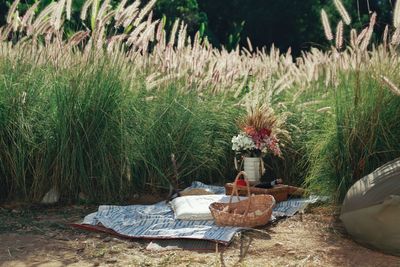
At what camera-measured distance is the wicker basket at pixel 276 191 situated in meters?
5.35

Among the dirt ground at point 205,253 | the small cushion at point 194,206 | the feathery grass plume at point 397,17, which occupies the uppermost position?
the feathery grass plume at point 397,17

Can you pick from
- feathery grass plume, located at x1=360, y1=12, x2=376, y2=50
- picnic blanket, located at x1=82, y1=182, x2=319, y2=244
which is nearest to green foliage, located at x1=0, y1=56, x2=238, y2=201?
picnic blanket, located at x1=82, y1=182, x2=319, y2=244

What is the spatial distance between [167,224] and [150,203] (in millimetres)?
1099

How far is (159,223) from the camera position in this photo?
15.0ft

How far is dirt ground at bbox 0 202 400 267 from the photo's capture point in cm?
377

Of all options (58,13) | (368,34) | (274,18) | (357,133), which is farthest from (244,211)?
(274,18)

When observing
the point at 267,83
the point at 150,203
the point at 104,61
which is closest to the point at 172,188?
the point at 150,203

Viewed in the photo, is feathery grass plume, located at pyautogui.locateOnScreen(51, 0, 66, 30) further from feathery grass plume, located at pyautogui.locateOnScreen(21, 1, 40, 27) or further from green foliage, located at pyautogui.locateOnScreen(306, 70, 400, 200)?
green foliage, located at pyautogui.locateOnScreen(306, 70, 400, 200)

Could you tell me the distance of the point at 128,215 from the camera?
191 inches

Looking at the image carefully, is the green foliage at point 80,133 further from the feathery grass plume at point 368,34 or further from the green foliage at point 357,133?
the feathery grass plume at point 368,34

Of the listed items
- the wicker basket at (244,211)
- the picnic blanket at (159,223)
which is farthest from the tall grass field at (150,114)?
the wicker basket at (244,211)

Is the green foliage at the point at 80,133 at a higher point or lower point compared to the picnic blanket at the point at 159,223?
higher

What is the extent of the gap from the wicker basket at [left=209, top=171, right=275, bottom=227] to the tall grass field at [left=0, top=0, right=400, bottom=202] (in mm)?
531

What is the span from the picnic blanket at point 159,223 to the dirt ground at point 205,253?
3.4 inches
